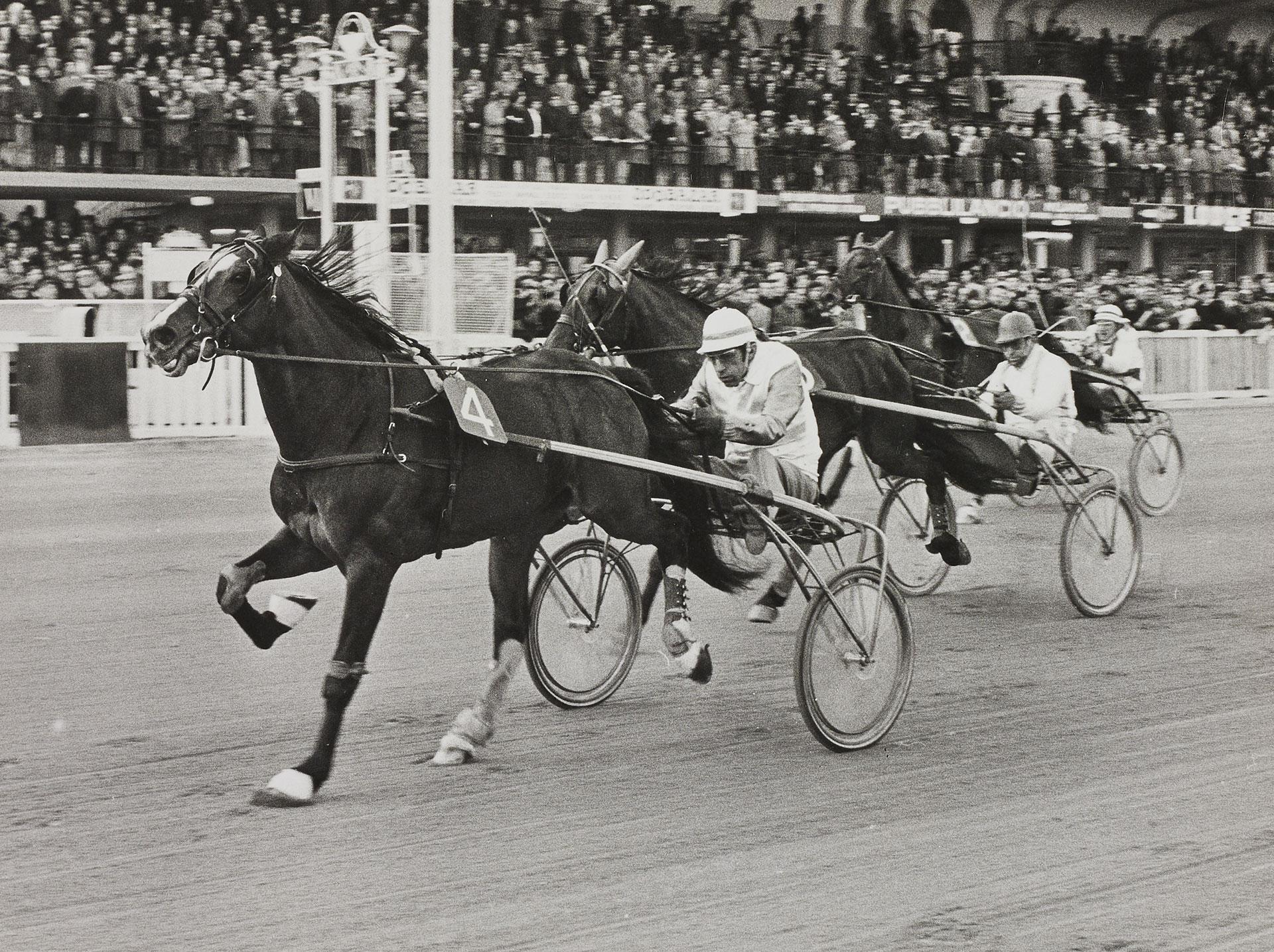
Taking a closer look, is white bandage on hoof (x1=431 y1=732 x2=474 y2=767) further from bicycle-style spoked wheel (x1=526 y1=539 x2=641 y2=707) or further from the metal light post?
the metal light post

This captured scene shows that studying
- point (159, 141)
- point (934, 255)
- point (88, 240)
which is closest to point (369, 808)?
point (88, 240)

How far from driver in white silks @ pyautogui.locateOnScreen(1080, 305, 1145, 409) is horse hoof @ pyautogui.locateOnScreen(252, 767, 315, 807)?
890 centimetres

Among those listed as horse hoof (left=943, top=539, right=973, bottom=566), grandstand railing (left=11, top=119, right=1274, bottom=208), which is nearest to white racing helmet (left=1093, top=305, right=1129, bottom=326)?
horse hoof (left=943, top=539, right=973, bottom=566)

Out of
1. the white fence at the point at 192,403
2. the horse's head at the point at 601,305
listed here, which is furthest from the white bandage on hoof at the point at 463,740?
the white fence at the point at 192,403

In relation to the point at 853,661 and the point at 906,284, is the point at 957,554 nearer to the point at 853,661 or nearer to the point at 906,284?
the point at 906,284

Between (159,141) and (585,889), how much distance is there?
60.3 ft

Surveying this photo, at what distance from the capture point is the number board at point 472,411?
206 inches

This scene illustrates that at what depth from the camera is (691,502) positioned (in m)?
6.27

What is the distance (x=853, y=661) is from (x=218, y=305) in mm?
2365

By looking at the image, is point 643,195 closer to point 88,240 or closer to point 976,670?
point 88,240

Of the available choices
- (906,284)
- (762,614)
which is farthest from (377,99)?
(762,614)

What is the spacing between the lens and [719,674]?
675 cm

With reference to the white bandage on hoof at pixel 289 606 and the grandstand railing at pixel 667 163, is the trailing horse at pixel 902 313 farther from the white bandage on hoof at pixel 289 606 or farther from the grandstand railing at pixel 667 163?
the grandstand railing at pixel 667 163

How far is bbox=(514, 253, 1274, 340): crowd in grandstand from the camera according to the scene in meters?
17.1
